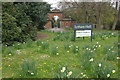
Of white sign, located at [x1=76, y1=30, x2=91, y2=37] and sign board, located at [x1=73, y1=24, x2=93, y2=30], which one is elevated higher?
sign board, located at [x1=73, y1=24, x2=93, y2=30]

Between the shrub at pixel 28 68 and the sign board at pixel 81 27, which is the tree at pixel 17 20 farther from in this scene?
the shrub at pixel 28 68

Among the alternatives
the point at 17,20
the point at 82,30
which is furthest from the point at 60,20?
the point at 17,20

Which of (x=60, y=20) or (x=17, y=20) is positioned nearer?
(x=17, y=20)

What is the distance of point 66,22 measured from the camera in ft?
94.2

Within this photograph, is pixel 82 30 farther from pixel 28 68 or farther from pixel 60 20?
pixel 60 20

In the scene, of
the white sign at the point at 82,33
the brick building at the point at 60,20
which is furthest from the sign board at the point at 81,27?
the brick building at the point at 60,20

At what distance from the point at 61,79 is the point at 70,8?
20897mm

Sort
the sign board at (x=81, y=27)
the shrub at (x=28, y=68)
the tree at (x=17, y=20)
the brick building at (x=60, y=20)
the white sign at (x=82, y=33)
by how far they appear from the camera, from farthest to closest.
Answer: the brick building at (x=60, y=20) < the white sign at (x=82, y=33) < the sign board at (x=81, y=27) < the tree at (x=17, y=20) < the shrub at (x=28, y=68)

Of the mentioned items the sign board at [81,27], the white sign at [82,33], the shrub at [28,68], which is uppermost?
the sign board at [81,27]

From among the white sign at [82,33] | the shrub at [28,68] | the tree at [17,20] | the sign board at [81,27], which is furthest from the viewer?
the white sign at [82,33]

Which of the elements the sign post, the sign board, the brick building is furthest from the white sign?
the brick building

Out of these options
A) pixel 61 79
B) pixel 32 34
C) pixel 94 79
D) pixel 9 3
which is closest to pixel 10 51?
pixel 61 79

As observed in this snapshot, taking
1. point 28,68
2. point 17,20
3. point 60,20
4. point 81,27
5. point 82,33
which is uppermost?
point 60,20

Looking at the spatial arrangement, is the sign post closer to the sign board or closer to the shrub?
the sign board
